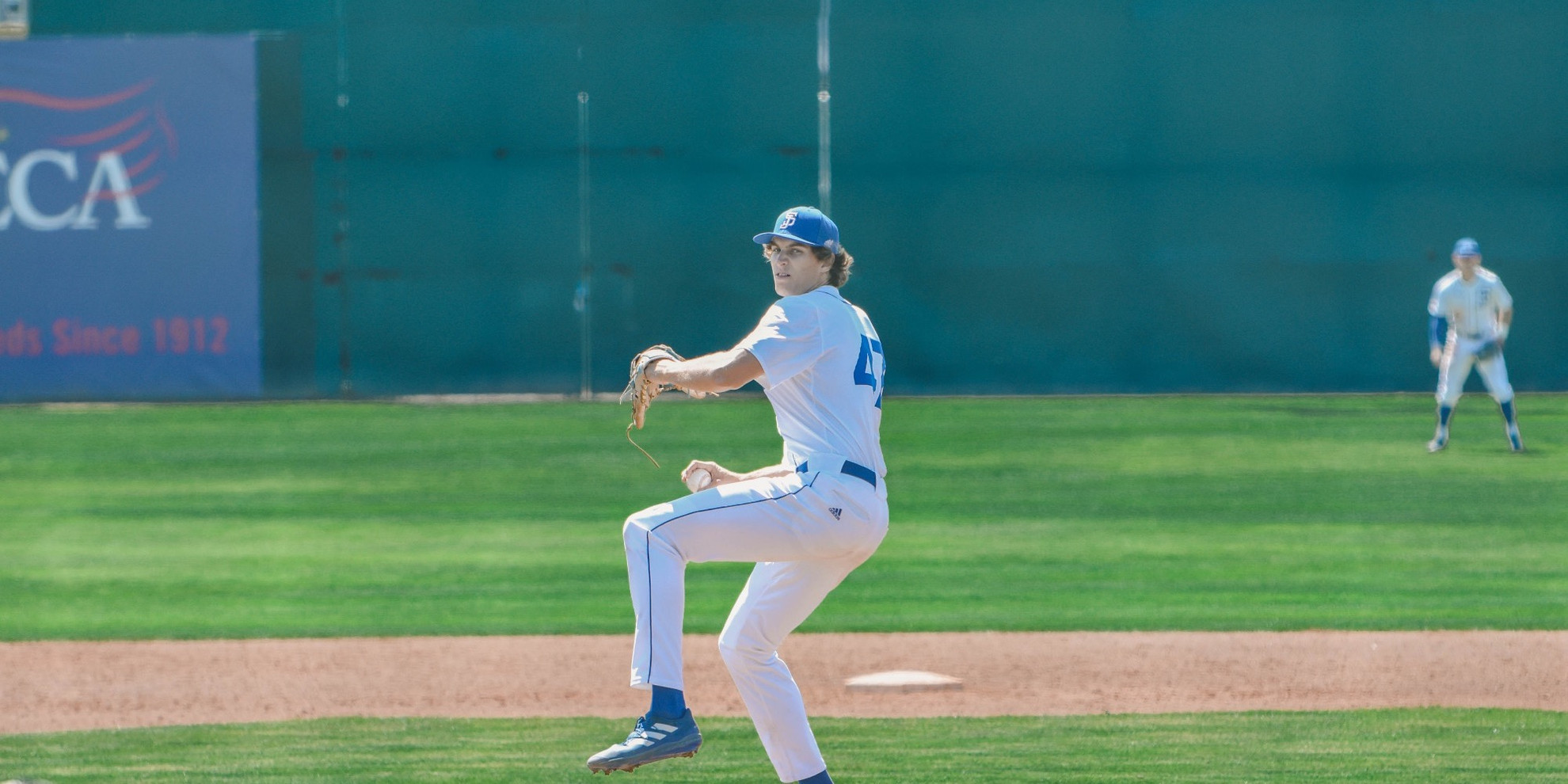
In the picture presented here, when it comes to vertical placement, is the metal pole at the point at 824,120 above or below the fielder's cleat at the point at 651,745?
above

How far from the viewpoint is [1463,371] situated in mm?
18062

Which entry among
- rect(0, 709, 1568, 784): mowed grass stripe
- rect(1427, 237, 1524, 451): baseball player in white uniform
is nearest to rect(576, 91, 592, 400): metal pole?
rect(1427, 237, 1524, 451): baseball player in white uniform

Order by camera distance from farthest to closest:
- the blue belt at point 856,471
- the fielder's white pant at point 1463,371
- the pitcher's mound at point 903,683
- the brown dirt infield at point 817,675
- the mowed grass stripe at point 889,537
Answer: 1. the fielder's white pant at point 1463,371
2. the mowed grass stripe at point 889,537
3. the pitcher's mound at point 903,683
4. the brown dirt infield at point 817,675
5. the blue belt at point 856,471

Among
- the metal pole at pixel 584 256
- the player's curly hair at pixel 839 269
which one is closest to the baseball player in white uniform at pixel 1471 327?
the metal pole at pixel 584 256

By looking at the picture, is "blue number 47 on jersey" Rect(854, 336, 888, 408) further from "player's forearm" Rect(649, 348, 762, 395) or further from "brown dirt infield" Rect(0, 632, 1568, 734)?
"brown dirt infield" Rect(0, 632, 1568, 734)

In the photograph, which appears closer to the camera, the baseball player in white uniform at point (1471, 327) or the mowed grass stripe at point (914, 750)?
the mowed grass stripe at point (914, 750)

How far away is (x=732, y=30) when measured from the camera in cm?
2453

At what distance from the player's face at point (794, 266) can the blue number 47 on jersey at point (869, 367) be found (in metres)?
0.25

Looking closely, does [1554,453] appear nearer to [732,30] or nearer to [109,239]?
[732,30]

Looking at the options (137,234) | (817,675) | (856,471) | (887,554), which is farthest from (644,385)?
(137,234)

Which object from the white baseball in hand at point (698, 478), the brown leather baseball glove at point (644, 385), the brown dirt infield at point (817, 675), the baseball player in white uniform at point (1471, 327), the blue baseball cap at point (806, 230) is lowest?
the brown dirt infield at point (817, 675)

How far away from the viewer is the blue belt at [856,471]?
5.54 metres

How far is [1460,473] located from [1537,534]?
3.12m

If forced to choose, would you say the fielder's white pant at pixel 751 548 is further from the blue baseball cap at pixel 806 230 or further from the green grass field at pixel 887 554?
the green grass field at pixel 887 554
